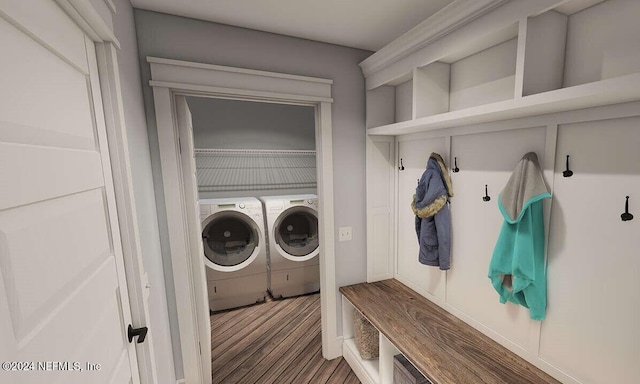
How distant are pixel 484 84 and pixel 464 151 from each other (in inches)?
14.3

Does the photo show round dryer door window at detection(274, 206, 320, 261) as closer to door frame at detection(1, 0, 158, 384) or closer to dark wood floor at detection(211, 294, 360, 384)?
dark wood floor at detection(211, 294, 360, 384)

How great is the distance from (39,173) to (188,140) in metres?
1.16

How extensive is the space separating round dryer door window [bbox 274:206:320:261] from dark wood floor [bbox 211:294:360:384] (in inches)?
23.1

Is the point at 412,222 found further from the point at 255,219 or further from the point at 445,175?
the point at 255,219

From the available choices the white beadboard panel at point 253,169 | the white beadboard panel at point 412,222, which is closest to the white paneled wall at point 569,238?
the white beadboard panel at point 412,222

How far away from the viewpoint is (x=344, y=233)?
2.03 meters

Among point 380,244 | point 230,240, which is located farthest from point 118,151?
point 230,240

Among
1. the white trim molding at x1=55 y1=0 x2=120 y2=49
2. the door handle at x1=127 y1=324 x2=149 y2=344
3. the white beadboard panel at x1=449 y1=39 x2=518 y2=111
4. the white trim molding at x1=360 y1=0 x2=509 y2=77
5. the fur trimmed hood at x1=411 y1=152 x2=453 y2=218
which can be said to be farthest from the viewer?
the fur trimmed hood at x1=411 y1=152 x2=453 y2=218

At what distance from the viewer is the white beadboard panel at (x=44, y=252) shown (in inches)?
18.8

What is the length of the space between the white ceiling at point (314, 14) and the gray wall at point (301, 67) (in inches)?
2.6

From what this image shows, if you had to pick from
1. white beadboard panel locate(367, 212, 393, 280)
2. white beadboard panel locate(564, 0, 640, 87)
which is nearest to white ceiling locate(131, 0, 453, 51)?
white beadboard panel locate(564, 0, 640, 87)

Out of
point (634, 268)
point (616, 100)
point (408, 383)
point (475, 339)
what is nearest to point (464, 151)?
point (616, 100)

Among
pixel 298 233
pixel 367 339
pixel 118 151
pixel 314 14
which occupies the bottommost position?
pixel 367 339

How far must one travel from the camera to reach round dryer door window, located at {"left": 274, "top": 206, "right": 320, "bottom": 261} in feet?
9.74
